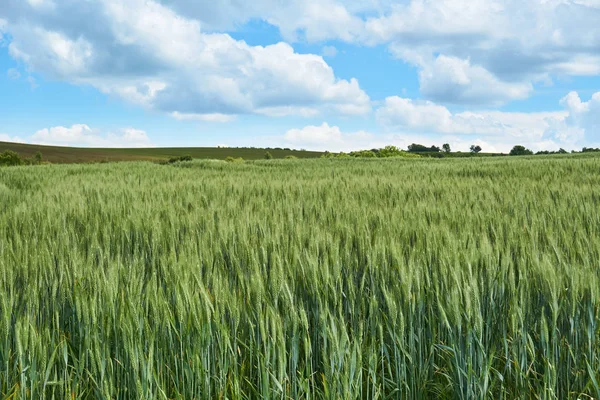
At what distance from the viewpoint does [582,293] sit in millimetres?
1437

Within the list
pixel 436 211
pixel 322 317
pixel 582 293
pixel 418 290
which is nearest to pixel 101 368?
pixel 322 317

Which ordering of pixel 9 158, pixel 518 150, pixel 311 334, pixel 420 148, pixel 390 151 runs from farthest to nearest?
1. pixel 420 148
2. pixel 518 150
3. pixel 390 151
4. pixel 9 158
5. pixel 311 334

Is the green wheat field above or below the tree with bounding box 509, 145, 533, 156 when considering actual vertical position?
below

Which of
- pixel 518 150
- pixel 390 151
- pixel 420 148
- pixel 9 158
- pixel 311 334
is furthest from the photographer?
pixel 420 148

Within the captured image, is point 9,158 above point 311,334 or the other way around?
the other way around

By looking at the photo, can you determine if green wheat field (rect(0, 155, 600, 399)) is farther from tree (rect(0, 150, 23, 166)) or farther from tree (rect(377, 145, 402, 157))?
tree (rect(377, 145, 402, 157))

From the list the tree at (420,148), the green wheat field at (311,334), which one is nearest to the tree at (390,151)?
the tree at (420,148)

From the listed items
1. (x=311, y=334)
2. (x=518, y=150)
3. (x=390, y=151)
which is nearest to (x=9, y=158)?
(x=390, y=151)

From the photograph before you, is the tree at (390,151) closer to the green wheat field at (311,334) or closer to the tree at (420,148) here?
the tree at (420,148)

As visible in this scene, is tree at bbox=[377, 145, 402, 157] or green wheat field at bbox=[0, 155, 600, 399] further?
tree at bbox=[377, 145, 402, 157]

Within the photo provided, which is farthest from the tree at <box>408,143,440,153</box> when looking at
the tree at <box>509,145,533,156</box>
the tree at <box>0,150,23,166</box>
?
the tree at <box>0,150,23,166</box>

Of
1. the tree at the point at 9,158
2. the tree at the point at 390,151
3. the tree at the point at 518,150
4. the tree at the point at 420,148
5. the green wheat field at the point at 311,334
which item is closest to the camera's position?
the green wheat field at the point at 311,334

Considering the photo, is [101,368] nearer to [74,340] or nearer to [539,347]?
[74,340]

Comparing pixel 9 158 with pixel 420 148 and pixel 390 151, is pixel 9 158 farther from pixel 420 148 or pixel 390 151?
pixel 420 148
